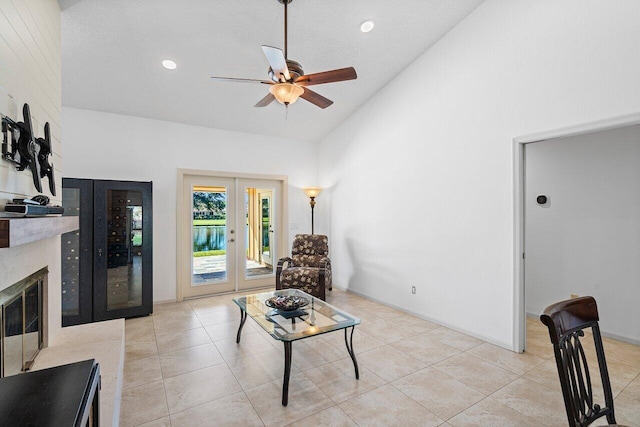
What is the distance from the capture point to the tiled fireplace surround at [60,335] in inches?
65.0

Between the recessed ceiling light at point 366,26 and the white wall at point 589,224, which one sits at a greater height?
the recessed ceiling light at point 366,26

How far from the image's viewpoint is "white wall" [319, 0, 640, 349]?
251 centimetres

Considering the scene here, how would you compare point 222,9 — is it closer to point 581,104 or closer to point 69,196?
point 69,196

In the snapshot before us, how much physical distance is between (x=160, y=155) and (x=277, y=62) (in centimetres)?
318

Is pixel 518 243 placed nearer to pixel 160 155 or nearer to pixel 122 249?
pixel 122 249

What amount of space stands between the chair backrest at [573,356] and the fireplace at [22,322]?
2.47 meters

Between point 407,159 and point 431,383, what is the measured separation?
2721mm

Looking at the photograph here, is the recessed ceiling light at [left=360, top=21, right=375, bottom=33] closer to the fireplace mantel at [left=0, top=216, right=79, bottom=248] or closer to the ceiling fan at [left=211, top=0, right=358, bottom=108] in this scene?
the ceiling fan at [left=211, top=0, right=358, bottom=108]

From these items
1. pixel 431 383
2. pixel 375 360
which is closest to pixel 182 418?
pixel 375 360

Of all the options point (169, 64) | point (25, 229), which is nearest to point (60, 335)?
point (25, 229)

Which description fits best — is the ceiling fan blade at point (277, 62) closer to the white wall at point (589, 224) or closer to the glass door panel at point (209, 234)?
the white wall at point (589, 224)

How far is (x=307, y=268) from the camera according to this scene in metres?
4.49

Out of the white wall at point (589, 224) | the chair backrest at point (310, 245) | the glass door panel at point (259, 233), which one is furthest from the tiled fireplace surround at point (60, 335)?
the white wall at point (589, 224)

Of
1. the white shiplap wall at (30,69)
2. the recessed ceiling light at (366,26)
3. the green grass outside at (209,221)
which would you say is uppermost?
the recessed ceiling light at (366,26)
